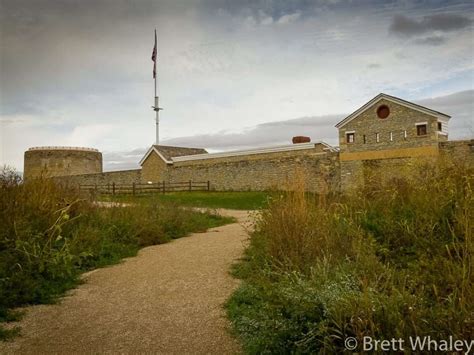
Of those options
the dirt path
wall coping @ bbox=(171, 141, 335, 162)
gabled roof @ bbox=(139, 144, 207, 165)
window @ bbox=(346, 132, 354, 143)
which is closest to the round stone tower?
gabled roof @ bbox=(139, 144, 207, 165)

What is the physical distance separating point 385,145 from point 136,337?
72.5ft

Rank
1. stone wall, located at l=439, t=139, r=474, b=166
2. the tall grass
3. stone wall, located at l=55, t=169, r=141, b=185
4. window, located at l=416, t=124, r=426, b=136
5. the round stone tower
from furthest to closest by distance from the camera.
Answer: the round stone tower < stone wall, located at l=55, t=169, r=141, b=185 < window, located at l=416, t=124, r=426, b=136 < stone wall, located at l=439, t=139, r=474, b=166 < the tall grass

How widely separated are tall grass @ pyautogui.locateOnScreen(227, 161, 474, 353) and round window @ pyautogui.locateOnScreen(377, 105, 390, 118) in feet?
54.3

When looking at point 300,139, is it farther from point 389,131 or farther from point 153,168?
point 153,168

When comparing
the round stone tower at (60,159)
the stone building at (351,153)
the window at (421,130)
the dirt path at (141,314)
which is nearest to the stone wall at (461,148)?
the stone building at (351,153)

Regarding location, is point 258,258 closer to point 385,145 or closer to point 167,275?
point 167,275

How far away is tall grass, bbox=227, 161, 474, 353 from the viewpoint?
9.32ft

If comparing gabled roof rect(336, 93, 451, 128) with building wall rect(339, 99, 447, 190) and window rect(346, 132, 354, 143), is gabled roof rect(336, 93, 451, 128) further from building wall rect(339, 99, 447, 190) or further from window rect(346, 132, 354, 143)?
window rect(346, 132, 354, 143)

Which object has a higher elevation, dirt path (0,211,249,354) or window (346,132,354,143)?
window (346,132,354,143)

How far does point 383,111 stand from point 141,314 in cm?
2195

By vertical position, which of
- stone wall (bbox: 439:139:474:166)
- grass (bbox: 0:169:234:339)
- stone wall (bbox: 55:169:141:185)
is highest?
stone wall (bbox: 439:139:474:166)

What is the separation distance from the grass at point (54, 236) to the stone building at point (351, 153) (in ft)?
34.2

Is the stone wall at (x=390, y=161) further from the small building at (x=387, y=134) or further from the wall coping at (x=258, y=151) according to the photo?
the wall coping at (x=258, y=151)

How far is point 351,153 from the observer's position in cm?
2466
